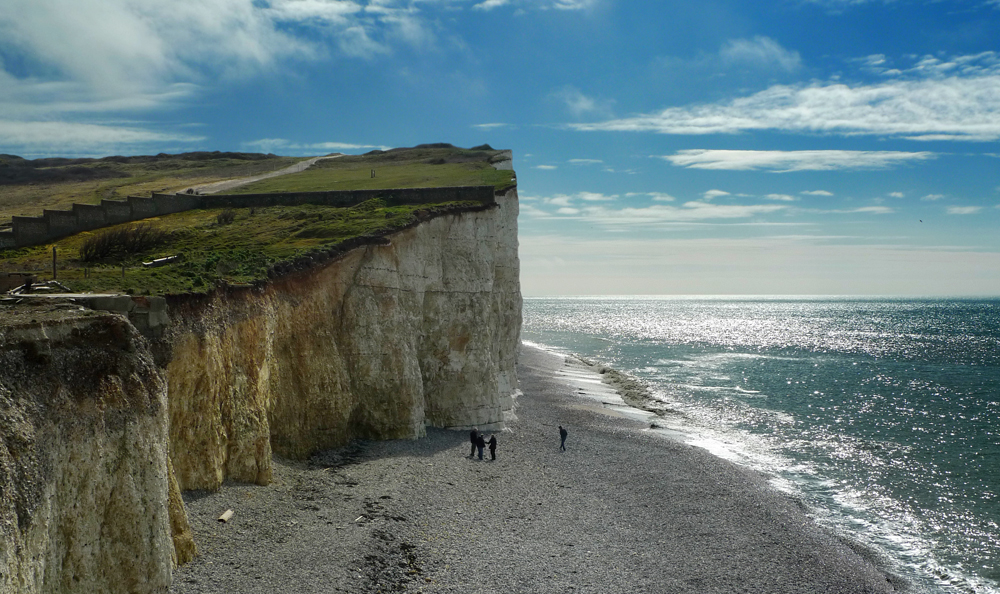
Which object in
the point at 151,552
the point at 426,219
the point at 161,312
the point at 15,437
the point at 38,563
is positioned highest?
the point at 426,219

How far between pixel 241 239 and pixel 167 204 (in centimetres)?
1499

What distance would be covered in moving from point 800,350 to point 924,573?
283 ft

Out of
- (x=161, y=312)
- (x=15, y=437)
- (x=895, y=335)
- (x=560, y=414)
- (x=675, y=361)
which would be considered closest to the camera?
(x=15, y=437)

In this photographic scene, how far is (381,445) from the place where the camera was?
29.9 m

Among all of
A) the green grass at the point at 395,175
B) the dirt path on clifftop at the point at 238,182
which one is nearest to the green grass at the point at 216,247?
the green grass at the point at 395,175

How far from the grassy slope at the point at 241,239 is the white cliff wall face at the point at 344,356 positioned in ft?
4.76

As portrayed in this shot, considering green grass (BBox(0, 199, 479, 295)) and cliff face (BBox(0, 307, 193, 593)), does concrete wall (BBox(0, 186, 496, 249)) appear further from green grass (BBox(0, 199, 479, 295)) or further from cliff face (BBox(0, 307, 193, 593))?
cliff face (BBox(0, 307, 193, 593))

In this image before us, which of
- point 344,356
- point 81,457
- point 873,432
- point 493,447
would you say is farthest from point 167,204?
point 873,432

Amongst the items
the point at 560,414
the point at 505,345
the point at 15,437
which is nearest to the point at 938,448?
the point at 560,414

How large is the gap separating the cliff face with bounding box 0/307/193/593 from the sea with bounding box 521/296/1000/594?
77.6 ft

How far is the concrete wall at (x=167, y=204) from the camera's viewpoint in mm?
37156

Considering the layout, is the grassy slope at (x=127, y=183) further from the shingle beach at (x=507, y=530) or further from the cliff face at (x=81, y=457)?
the cliff face at (x=81, y=457)

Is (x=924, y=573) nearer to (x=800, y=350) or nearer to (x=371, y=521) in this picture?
(x=371, y=521)

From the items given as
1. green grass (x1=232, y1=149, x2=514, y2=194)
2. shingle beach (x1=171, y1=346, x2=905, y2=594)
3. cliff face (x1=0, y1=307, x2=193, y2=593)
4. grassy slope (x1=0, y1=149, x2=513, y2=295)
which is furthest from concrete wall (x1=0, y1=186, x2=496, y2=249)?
cliff face (x1=0, y1=307, x2=193, y2=593)
